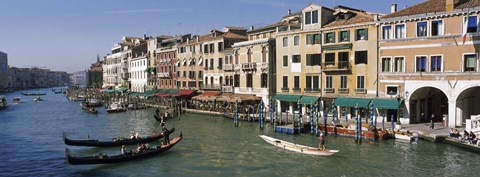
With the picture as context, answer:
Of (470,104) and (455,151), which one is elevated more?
(470,104)

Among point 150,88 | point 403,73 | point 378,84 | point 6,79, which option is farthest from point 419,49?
point 6,79

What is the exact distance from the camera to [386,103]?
1257 inches

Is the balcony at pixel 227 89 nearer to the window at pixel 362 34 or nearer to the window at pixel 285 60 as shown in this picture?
the window at pixel 285 60

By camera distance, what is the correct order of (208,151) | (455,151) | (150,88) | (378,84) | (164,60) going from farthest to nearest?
(150,88)
(164,60)
(378,84)
(208,151)
(455,151)

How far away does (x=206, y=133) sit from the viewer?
111 ft

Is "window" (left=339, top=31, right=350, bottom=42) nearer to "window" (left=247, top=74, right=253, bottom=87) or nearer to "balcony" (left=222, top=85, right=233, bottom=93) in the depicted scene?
"window" (left=247, top=74, right=253, bottom=87)

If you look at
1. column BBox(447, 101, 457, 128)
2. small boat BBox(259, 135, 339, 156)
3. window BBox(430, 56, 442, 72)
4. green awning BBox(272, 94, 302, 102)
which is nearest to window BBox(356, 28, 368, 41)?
window BBox(430, 56, 442, 72)

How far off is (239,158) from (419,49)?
1691cm

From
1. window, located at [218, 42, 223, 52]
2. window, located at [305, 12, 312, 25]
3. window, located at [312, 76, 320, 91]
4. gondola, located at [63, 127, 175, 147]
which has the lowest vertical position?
gondola, located at [63, 127, 175, 147]

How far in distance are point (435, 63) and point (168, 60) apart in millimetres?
42957

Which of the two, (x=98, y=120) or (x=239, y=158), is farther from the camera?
(x=98, y=120)

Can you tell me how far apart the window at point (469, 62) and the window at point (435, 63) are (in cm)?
167

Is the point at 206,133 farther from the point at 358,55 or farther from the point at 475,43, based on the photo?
the point at 475,43

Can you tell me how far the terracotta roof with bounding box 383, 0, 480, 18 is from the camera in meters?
28.4
